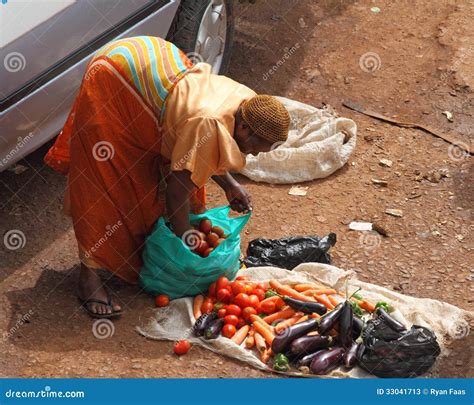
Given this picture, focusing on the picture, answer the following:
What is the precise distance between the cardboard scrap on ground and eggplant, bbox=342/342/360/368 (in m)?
0.03

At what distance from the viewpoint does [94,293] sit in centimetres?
546

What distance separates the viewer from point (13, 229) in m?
6.11

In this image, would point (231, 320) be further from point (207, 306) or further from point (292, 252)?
point (292, 252)

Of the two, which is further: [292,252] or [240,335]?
[292,252]

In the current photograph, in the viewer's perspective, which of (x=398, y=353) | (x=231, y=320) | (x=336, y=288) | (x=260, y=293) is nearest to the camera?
(x=398, y=353)

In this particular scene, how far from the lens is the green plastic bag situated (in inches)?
212

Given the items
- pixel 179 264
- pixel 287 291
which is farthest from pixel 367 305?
pixel 179 264

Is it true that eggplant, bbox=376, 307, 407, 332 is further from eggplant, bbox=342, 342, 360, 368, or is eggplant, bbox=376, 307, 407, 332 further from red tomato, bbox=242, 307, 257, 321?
red tomato, bbox=242, 307, 257, 321

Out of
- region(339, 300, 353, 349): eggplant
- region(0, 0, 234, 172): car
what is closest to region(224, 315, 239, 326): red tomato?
region(339, 300, 353, 349): eggplant

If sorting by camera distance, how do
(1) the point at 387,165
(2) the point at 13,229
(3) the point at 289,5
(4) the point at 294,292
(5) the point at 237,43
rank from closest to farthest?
(4) the point at 294,292, (2) the point at 13,229, (1) the point at 387,165, (5) the point at 237,43, (3) the point at 289,5

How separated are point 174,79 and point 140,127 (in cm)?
32

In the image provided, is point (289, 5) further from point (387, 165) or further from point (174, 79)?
point (174, 79)

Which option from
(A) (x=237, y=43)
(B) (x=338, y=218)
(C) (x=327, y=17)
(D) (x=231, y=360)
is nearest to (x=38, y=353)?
(D) (x=231, y=360)

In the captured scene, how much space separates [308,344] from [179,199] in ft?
3.33
